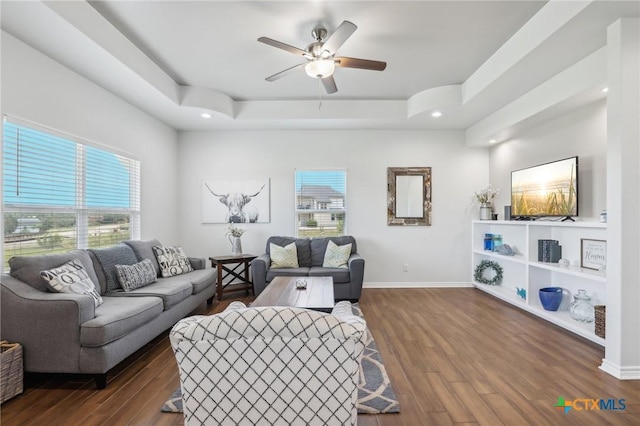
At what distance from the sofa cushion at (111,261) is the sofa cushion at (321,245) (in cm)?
246

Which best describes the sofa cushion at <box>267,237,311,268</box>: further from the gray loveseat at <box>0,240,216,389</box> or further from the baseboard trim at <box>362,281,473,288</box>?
the gray loveseat at <box>0,240,216,389</box>

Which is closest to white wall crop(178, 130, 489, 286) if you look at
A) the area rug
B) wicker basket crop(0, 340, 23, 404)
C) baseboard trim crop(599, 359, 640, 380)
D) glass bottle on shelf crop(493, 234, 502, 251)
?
glass bottle on shelf crop(493, 234, 502, 251)

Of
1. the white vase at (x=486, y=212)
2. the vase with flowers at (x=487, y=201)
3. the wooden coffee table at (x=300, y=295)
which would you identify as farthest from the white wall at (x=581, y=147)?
the wooden coffee table at (x=300, y=295)

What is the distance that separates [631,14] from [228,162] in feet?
16.0

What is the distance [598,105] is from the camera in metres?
3.26

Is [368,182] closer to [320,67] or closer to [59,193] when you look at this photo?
[320,67]

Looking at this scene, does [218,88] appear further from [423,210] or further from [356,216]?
[423,210]

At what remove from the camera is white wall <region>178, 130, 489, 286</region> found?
5262mm

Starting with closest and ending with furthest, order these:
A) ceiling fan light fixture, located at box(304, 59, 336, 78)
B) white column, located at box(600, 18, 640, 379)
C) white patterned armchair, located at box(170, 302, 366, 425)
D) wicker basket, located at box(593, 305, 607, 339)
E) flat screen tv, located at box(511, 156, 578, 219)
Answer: white patterned armchair, located at box(170, 302, 366, 425), white column, located at box(600, 18, 640, 379), ceiling fan light fixture, located at box(304, 59, 336, 78), wicker basket, located at box(593, 305, 607, 339), flat screen tv, located at box(511, 156, 578, 219)

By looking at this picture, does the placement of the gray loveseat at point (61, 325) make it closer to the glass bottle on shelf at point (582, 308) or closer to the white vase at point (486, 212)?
the glass bottle on shelf at point (582, 308)

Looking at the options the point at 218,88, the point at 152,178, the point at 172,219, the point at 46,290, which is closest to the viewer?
the point at 46,290

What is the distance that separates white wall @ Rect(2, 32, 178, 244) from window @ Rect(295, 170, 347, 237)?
208cm

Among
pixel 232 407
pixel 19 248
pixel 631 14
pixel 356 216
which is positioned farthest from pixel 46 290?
pixel 631 14

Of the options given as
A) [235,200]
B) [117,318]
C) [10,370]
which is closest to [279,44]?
[117,318]
